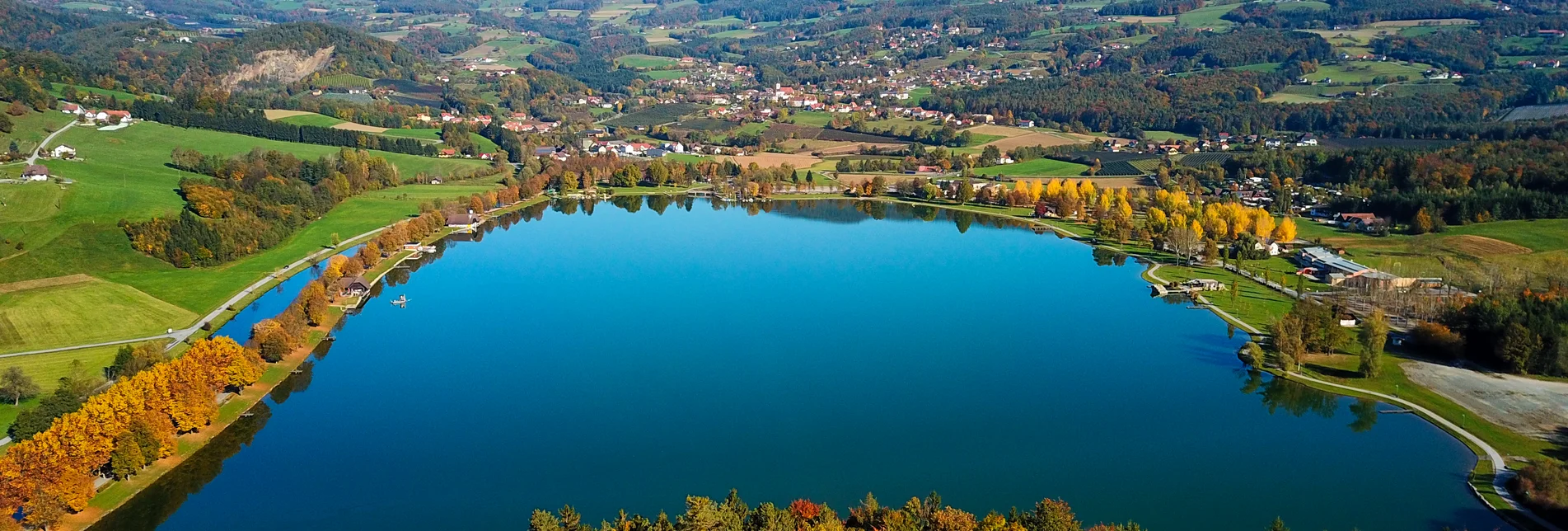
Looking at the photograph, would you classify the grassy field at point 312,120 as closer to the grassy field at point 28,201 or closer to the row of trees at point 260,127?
the row of trees at point 260,127

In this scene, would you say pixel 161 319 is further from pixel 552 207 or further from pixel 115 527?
pixel 552 207

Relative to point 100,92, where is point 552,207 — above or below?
below

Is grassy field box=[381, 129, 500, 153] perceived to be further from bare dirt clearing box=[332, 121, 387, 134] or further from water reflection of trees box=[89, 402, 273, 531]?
water reflection of trees box=[89, 402, 273, 531]

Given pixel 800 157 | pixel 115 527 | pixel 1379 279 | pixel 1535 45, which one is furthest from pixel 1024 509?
pixel 1535 45

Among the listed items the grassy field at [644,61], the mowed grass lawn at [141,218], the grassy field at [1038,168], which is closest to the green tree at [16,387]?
the mowed grass lawn at [141,218]

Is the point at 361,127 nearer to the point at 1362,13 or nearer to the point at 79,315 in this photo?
the point at 79,315

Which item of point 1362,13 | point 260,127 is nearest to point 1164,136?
point 1362,13

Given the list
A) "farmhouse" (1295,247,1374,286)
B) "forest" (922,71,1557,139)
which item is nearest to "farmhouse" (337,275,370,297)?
"farmhouse" (1295,247,1374,286)
